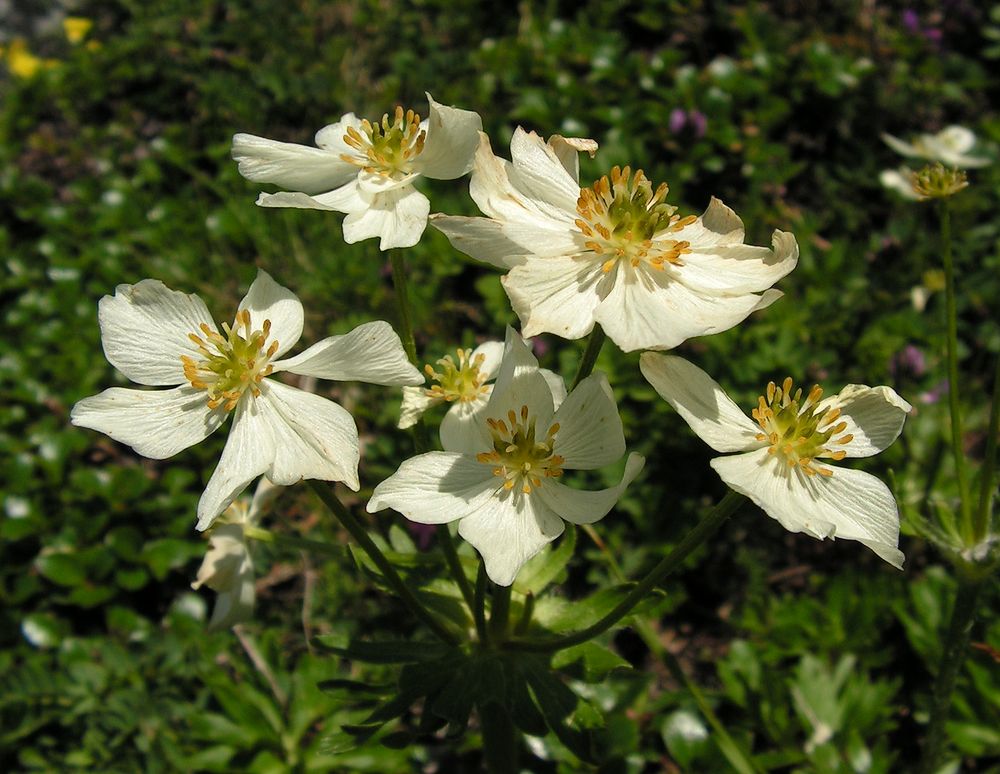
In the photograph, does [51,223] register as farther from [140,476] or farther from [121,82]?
[140,476]

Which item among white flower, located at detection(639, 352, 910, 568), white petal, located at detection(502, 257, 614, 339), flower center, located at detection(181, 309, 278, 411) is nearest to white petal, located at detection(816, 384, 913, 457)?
white flower, located at detection(639, 352, 910, 568)

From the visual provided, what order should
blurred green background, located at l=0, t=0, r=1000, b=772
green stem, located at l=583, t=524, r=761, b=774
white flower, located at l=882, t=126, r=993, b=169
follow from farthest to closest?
white flower, located at l=882, t=126, r=993, b=169
blurred green background, located at l=0, t=0, r=1000, b=772
green stem, located at l=583, t=524, r=761, b=774

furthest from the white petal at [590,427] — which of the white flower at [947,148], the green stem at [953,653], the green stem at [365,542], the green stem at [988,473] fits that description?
the white flower at [947,148]

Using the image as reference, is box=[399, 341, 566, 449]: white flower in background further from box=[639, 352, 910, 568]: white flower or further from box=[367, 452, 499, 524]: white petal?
box=[639, 352, 910, 568]: white flower

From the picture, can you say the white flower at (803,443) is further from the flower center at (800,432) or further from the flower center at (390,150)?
the flower center at (390,150)

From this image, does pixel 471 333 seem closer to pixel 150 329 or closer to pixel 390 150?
pixel 390 150
